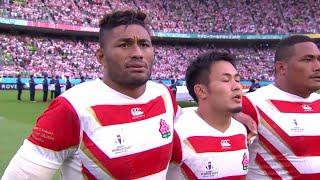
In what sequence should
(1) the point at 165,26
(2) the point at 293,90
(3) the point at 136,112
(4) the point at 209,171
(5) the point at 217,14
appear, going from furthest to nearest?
(5) the point at 217,14
(1) the point at 165,26
(2) the point at 293,90
(4) the point at 209,171
(3) the point at 136,112

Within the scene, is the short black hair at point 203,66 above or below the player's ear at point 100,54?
below

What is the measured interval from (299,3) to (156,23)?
18.1 meters

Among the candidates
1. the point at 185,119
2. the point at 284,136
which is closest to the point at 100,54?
the point at 185,119

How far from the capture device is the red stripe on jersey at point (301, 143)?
3.30 m

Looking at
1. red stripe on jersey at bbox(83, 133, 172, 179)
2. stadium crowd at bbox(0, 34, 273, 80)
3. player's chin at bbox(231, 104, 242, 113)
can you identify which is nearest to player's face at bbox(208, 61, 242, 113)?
player's chin at bbox(231, 104, 242, 113)

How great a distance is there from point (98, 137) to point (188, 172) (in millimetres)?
757

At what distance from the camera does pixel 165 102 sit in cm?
296

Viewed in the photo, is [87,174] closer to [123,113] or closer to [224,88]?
[123,113]

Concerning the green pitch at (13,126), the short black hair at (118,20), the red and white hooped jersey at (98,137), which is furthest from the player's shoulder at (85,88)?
the green pitch at (13,126)

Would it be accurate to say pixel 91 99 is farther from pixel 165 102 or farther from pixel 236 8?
pixel 236 8

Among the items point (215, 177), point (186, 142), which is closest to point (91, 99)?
point (186, 142)

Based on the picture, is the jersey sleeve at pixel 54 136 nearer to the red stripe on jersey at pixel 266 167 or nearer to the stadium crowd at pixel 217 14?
the red stripe on jersey at pixel 266 167

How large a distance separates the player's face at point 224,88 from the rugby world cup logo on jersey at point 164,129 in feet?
1.54

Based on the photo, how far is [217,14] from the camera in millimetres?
52719
